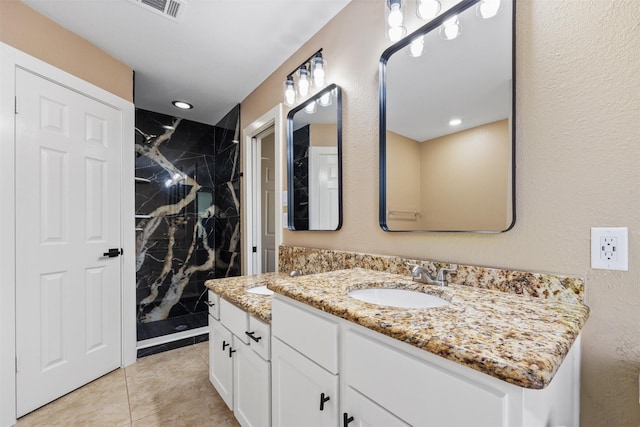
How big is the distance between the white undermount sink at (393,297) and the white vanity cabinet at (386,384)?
25 centimetres

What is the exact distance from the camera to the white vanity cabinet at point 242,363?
122cm

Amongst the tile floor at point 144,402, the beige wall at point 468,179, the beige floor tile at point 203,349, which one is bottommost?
the beige floor tile at point 203,349

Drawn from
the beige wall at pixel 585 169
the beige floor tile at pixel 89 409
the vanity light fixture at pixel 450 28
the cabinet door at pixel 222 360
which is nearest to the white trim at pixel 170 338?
the beige floor tile at pixel 89 409

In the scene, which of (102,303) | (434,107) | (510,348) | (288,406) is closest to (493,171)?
(434,107)

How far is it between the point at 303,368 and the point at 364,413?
272 mm

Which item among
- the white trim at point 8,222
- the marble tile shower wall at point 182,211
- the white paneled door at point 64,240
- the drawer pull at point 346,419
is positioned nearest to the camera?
the drawer pull at point 346,419

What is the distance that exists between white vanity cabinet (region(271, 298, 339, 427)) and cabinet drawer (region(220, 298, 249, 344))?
0.28 metres

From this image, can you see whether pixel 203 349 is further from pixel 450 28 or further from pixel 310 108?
pixel 450 28

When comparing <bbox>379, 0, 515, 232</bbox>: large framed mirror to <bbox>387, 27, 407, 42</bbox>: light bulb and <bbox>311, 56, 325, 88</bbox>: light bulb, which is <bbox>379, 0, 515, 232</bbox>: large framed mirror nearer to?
<bbox>387, 27, 407, 42</bbox>: light bulb

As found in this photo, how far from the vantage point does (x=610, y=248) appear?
79cm

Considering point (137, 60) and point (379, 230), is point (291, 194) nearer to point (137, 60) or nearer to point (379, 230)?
point (379, 230)

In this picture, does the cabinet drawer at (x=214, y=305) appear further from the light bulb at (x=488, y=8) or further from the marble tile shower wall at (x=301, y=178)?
the light bulb at (x=488, y=8)

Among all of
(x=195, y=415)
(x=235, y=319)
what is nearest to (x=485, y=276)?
(x=235, y=319)

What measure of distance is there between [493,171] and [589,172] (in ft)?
0.84
